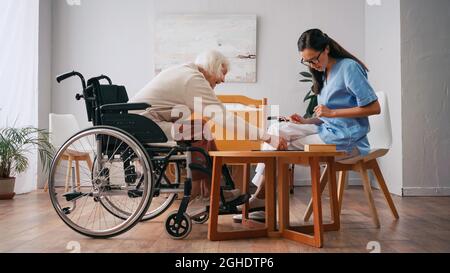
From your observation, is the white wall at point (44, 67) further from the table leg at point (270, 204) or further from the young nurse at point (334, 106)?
the table leg at point (270, 204)

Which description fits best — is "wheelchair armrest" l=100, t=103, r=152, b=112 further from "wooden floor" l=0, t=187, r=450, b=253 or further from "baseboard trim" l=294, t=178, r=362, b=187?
"baseboard trim" l=294, t=178, r=362, b=187

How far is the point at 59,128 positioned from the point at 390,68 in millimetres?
3117

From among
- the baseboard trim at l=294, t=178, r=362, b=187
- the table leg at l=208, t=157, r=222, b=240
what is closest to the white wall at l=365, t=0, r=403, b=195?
the baseboard trim at l=294, t=178, r=362, b=187

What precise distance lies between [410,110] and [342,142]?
6.70ft

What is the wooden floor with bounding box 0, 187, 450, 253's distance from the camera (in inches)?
77.8

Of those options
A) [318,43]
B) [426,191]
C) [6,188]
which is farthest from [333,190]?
[6,188]

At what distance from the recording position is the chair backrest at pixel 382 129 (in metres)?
2.74

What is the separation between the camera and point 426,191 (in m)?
4.16

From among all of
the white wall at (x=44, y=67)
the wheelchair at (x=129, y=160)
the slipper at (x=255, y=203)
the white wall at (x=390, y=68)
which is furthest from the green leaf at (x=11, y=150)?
the white wall at (x=390, y=68)

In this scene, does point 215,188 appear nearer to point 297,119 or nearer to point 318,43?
point 297,119

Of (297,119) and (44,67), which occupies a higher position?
(44,67)
